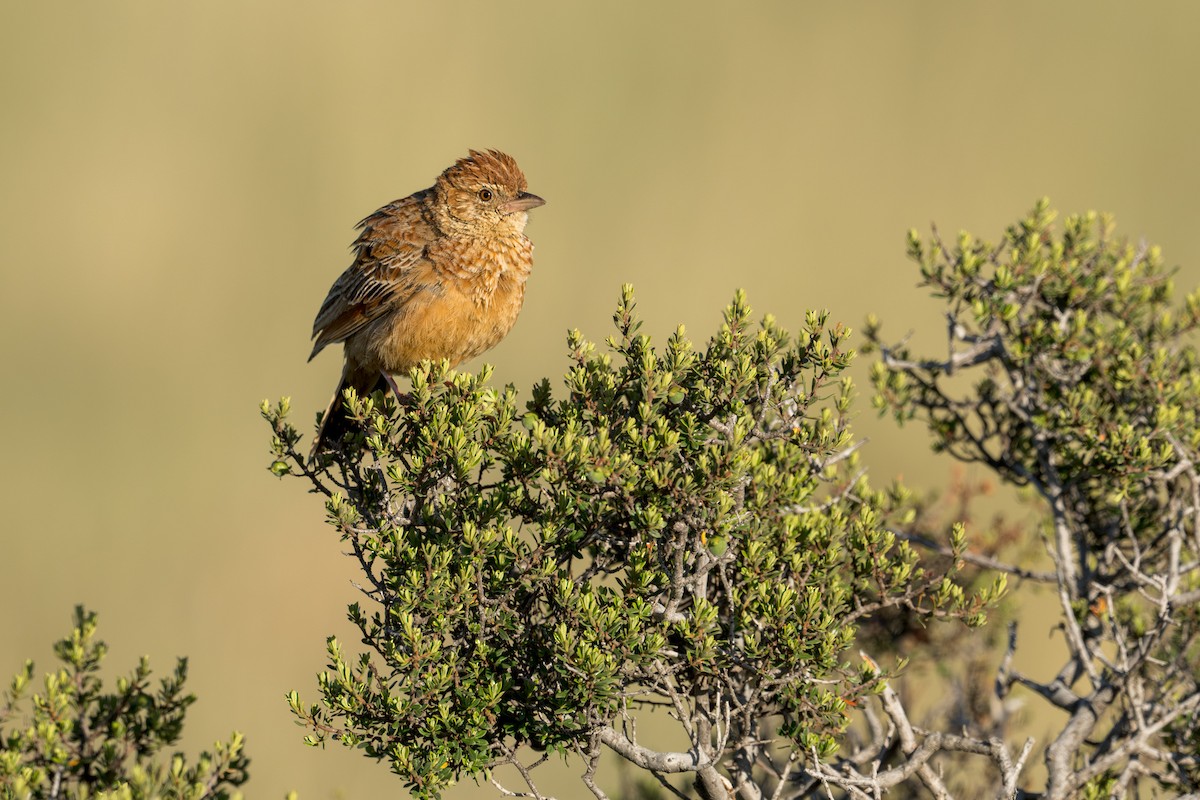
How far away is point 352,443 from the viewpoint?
440cm

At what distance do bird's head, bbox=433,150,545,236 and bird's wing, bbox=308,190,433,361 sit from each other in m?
0.15

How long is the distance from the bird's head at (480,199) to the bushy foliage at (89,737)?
2.45 metres

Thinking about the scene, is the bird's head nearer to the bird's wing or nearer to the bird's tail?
the bird's wing

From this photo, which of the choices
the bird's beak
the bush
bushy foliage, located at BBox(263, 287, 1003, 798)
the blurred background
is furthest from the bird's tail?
the blurred background

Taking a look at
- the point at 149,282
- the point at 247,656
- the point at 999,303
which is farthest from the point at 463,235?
the point at 149,282

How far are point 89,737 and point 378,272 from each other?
8.21 feet

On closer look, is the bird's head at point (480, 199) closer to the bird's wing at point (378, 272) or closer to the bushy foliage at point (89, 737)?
the bird's wing at point (378, 272)

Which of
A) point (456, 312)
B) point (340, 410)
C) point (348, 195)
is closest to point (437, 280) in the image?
point (456, 312)

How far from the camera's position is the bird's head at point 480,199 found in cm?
583

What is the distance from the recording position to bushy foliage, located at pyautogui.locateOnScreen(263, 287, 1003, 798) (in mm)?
3740

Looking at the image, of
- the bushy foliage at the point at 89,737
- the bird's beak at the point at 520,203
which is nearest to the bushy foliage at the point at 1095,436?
the bird's beak at the point at 520,203

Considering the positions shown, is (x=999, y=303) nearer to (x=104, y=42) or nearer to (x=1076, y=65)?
(x=104, y=42)

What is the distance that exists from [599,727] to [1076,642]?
2135 millimetres

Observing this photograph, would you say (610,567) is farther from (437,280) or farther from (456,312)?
(437,280)
